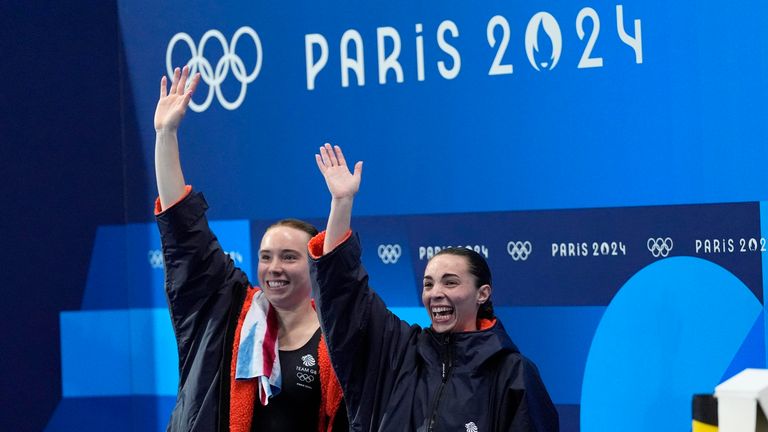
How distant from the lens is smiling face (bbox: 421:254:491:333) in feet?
10.1

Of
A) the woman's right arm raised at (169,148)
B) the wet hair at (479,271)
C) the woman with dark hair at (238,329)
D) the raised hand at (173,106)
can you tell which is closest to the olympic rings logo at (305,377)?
the woman with dark hair at (238,329)

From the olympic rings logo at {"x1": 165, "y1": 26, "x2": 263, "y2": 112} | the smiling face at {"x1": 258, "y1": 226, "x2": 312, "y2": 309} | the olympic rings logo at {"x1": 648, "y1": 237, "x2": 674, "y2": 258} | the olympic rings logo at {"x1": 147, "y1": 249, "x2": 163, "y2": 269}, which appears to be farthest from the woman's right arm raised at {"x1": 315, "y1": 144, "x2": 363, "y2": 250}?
the olympic rings logo at {"x1": 147, "y1": 249, "x2": 163, "y2": 269}

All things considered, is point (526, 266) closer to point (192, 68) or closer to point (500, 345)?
point (500, 345)

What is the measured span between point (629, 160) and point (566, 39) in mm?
448

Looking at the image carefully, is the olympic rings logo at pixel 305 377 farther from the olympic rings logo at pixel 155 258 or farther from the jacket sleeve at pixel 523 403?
the olympic rings logo at pixel 155 258

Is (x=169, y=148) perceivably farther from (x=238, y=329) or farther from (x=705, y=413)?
(x=705, y=413)

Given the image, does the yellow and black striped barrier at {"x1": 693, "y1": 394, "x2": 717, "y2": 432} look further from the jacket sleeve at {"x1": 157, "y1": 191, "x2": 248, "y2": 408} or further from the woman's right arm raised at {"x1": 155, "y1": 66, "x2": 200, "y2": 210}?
the woman's right arm raised at {"x1": 155, "y1": 66, "x2": 200, "y2": 210}

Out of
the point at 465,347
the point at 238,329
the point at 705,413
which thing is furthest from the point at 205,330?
the point at 705,413

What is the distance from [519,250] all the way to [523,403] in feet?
3.71

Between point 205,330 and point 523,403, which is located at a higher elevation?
point 205,330

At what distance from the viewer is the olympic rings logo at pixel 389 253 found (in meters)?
4.19

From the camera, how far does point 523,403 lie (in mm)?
2900

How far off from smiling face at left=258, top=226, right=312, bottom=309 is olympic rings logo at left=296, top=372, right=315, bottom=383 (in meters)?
0.21

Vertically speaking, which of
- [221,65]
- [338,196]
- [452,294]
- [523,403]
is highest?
[221,65]
